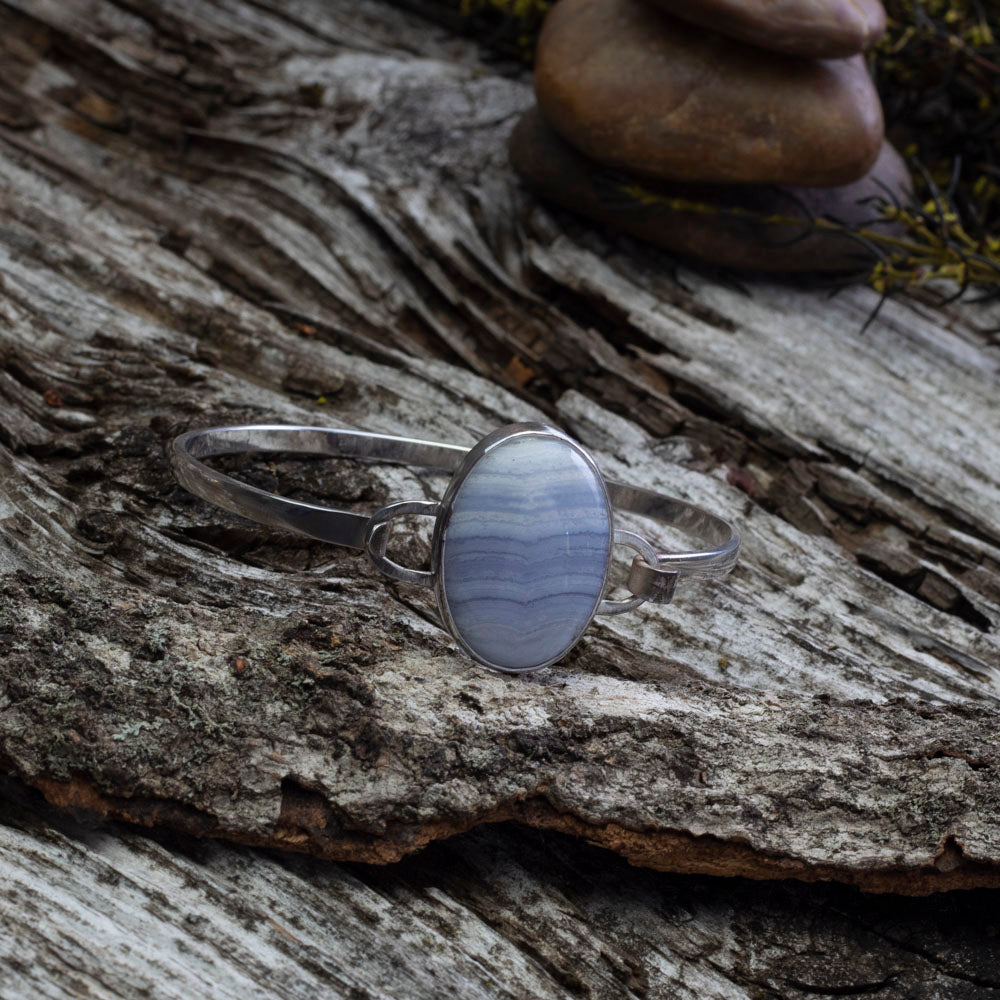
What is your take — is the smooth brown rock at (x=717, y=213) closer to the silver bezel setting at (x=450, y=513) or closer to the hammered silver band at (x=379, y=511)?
the hammered silver band at (x=379, y=511)

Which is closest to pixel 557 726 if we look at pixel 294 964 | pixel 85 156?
pixel 294 964

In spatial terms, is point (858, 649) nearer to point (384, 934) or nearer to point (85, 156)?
point (384, 934)

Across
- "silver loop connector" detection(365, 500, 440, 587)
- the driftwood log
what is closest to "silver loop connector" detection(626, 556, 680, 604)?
the driftwood log

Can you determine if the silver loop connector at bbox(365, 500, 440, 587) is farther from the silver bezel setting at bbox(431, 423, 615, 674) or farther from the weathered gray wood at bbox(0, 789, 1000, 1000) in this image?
the weathered gray wood at bbox(0, 789, 1000, 1000)

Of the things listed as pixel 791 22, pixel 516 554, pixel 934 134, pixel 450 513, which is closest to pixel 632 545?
pixel 516 554

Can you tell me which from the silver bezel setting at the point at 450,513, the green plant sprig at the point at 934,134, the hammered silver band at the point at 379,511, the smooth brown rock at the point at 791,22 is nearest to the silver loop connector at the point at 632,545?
the hammered silver band at the point at 379,511
